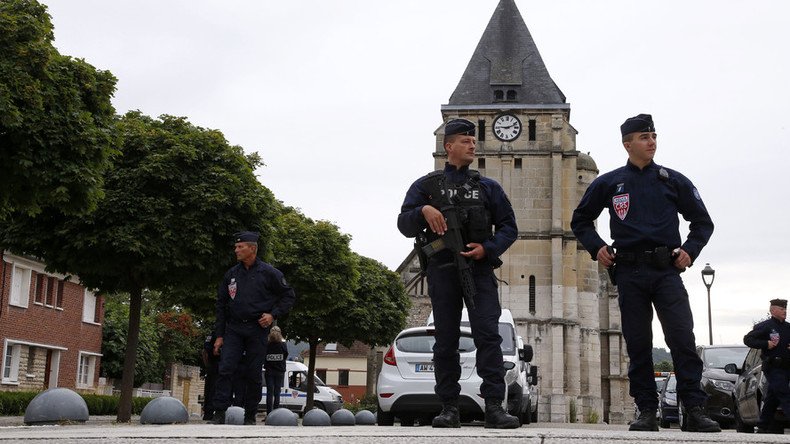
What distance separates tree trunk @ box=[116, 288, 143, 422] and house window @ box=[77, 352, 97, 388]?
82.6ft

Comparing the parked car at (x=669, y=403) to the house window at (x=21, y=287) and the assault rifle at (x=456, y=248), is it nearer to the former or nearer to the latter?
the assault rifle at (x=456, y=248)

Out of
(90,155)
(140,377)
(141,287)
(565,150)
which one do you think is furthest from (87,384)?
(565,150)

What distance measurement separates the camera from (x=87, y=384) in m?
45.1

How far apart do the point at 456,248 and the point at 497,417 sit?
123cm

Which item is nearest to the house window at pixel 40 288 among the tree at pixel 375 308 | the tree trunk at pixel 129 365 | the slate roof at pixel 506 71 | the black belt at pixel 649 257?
the tree at pixel 375 308

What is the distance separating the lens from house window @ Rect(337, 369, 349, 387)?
9956 cm

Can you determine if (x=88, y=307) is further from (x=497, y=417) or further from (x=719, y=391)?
(x=497, y=417)

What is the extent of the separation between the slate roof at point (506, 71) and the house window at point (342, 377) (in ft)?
120

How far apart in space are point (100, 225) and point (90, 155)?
3050 mm

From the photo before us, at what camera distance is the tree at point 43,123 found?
15844mm

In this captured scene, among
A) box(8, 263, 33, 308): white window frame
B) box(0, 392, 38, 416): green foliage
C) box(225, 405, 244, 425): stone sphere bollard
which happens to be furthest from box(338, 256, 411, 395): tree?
box(225, 405, 244, 425): stone sphere bollard

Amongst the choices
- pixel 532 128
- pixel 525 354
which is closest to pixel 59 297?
pixel 525 354

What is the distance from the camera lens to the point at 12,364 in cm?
3719

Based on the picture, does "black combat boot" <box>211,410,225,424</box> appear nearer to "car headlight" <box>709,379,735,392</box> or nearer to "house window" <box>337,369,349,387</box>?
"car headlight" <box>709,379,735,392</box>
